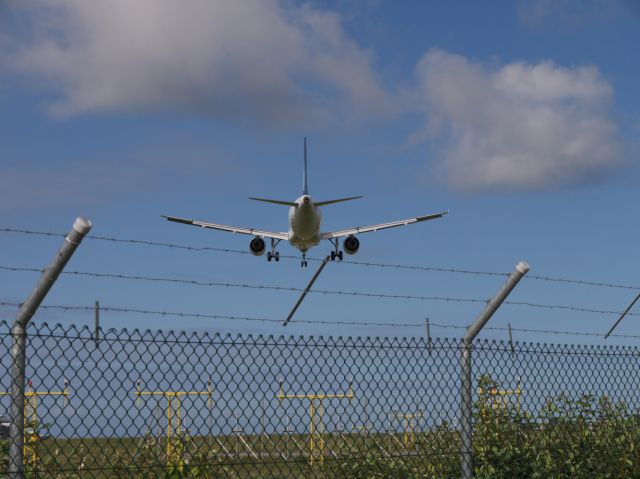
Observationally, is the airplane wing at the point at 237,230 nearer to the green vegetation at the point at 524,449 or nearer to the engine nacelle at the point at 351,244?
the engine nacelle at the point at 351,244

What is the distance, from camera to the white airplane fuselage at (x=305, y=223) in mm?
36812

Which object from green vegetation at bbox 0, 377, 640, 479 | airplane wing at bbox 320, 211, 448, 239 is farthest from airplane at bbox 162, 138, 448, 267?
green vegetation at bbox 0, 377, 640, 479

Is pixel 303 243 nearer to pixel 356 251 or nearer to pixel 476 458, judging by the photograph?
pixel 356 251

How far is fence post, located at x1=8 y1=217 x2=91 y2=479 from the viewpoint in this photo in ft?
15.9

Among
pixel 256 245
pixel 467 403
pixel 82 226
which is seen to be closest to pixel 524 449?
pixel 467 403

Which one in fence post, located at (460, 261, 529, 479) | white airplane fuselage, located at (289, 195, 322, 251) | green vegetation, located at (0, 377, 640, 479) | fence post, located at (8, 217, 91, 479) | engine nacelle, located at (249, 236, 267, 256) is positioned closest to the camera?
fence post, located at (8, 217, 91, 479)

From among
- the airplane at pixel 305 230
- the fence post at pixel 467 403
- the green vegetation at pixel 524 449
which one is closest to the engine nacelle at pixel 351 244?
the airplane at pixel 305 230

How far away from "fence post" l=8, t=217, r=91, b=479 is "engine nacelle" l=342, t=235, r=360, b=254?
32449 millimetres

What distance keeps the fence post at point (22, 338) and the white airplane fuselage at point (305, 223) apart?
3156cm

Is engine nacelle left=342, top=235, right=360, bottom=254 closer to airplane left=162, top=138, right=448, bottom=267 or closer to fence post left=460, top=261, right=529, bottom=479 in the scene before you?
airplane left=162, top=138, right=448, bottom=267

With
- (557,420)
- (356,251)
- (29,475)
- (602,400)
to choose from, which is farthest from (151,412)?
(356,251)

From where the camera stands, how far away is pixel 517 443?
828 cm

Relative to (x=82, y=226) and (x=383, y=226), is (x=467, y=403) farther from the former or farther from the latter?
(x=383, y=226)

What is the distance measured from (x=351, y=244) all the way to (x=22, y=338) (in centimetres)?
3256
